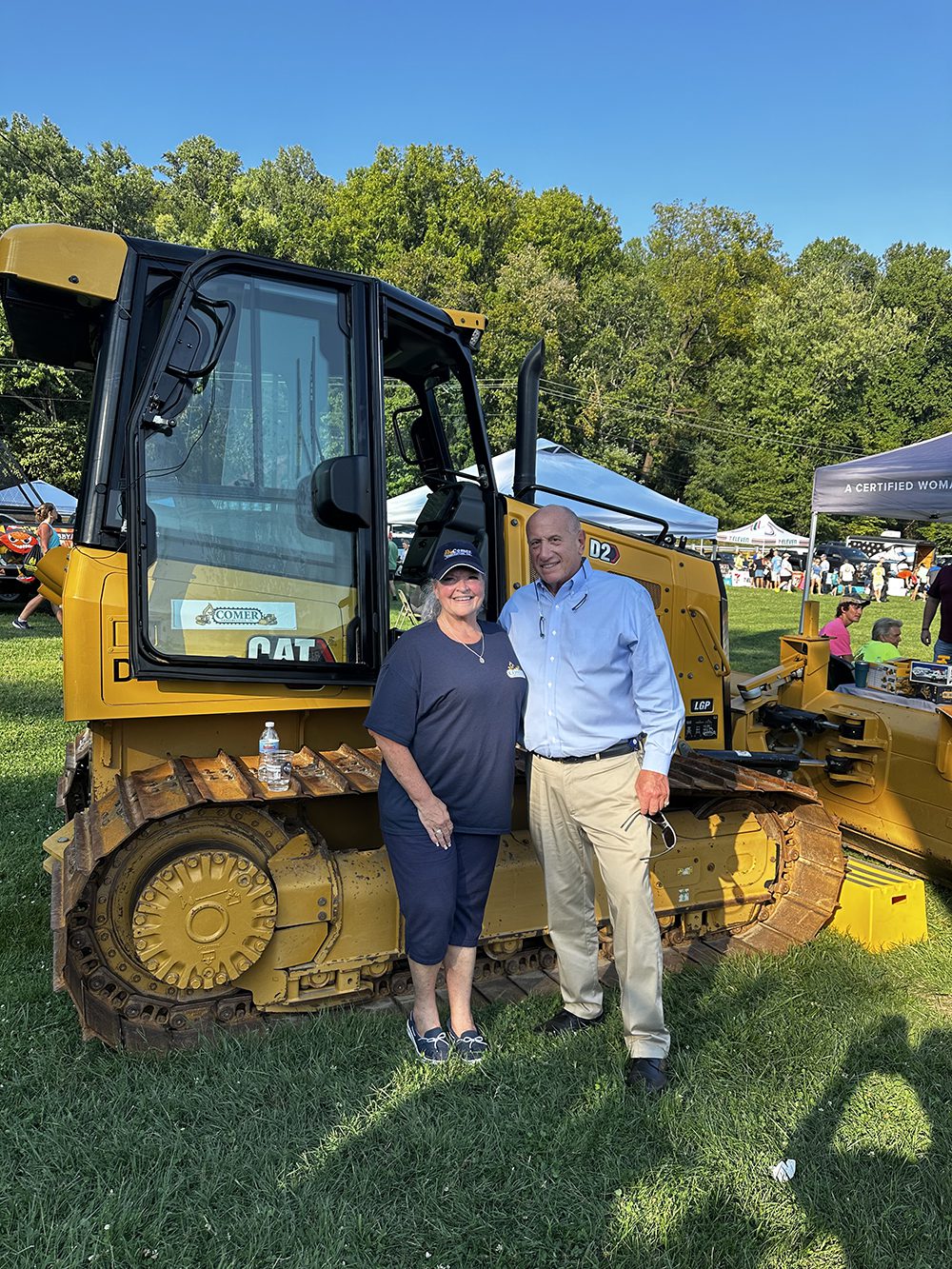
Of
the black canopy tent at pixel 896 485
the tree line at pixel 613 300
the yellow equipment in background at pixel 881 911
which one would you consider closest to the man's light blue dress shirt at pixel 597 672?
the yellow equipment in background at pixel 881 911

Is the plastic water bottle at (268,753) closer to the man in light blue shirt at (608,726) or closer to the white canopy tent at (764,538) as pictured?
the man in light blue shirt at (608,726)

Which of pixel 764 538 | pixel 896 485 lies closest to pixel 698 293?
pixel 764 538

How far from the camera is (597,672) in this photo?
3596mm

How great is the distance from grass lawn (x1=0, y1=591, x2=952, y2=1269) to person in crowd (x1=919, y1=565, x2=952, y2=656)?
18.2 feet

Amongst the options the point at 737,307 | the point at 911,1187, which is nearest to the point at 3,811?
the point at 911,1187

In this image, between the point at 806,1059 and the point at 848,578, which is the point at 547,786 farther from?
the point at 848,578

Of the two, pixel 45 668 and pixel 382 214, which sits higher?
pixel 382 214

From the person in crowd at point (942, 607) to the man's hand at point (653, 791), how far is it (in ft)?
21.1

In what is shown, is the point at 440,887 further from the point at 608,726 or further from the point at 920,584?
the point at 920,584

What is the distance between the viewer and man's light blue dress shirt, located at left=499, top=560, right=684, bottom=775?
353 cm

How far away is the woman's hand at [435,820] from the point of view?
3.41 m

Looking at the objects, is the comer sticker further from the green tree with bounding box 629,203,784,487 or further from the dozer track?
the green tree with bounding box 629,203,784,487

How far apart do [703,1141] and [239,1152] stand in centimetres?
157

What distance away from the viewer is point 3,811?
21.1 ft
